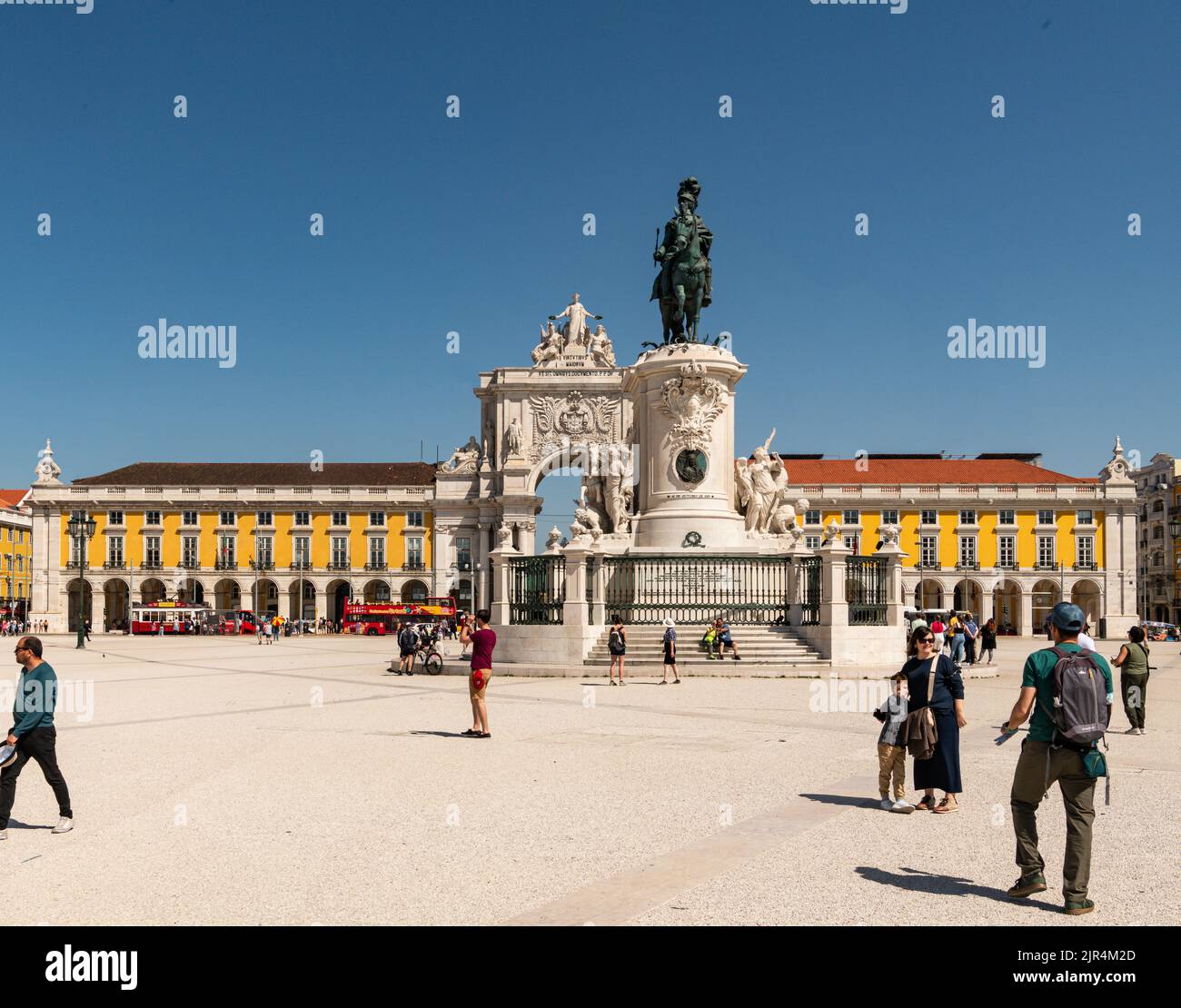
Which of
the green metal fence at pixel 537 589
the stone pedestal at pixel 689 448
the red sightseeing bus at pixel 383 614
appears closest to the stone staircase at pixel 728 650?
the green metal fence at pixel 537 589

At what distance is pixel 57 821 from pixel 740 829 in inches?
200

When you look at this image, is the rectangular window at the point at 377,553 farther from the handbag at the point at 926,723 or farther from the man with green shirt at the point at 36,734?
the handbag at the point at 926,723

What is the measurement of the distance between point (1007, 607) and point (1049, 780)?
87963mm

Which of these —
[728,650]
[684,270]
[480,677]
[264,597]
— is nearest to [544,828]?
[480,677]

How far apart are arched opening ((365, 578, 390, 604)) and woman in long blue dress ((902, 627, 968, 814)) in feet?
295

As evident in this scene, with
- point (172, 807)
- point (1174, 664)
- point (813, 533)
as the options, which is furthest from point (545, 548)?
point (813, 533)

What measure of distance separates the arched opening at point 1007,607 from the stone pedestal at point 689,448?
67.7 metres

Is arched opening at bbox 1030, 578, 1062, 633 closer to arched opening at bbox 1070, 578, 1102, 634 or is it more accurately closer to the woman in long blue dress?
arched opening at bbox 1070, 578, 1102, 634

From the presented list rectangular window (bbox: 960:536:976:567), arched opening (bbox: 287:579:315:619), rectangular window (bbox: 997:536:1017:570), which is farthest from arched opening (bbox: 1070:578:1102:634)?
arched opening (bbox: 287:579:315:619)

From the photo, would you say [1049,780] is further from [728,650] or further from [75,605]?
[75,605]

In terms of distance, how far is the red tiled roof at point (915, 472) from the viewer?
89.5 m
